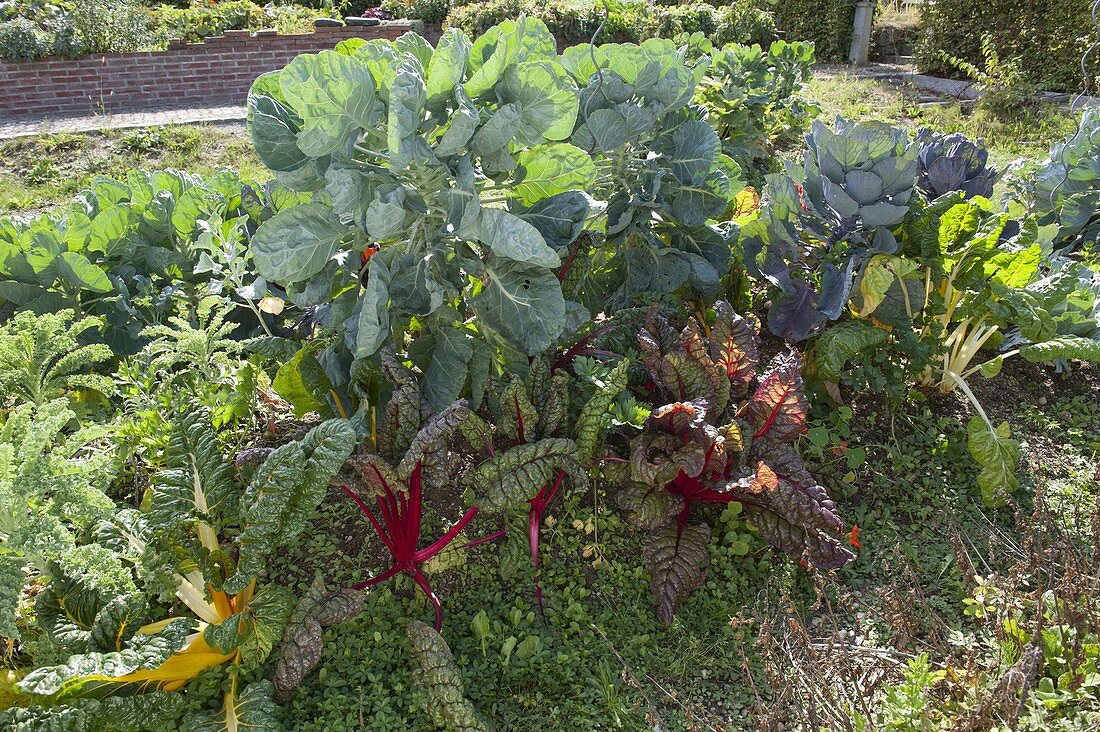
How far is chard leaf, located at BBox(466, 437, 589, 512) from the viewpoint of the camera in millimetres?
1848

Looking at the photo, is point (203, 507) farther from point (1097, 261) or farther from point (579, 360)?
point (1097, 261)

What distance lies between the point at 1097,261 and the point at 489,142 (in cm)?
272

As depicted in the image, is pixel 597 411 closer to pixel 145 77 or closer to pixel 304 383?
pixel 304 383

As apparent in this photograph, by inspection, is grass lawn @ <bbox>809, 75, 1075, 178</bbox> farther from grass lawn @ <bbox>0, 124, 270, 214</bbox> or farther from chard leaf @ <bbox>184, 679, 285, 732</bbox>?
chard leaf @ <bbox>184, 679, 285, 732</bbox>

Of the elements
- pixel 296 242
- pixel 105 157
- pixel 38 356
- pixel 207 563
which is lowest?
pixel 207 563

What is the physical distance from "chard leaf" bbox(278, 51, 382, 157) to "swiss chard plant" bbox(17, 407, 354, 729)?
652 millimetres

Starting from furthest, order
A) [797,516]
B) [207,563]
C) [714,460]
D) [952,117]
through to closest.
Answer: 1. [952,117]
2. [714,460]
3. [797,516]
4. [207,563]

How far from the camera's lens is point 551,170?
1952 millimetres

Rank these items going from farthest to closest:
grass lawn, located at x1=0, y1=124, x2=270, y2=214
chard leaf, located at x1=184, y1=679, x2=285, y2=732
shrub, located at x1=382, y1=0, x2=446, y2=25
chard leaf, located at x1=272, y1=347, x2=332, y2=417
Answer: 1. shrub, located at x1=382, y1=0, x2=446, y2=25
2. grass lawn, located at x1=0, y1=124, x2=270, y2=214
3. chard leaf, located at x1=272, y1=347, x2=332, y2=417
4. chard leaf, located at x1=184, y1=679, x2=285, y2=732

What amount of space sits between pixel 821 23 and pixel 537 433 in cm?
1123

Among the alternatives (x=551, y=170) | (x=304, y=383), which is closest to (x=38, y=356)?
(x=304, y=383)

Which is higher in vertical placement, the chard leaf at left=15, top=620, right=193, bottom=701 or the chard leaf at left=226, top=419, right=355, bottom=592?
the chard leaf at left=226, top=419, right=355, bottom=592

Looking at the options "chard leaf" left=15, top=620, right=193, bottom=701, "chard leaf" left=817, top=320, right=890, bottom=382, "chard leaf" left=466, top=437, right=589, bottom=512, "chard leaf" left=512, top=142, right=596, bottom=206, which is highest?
"chard leaf" left=512, top=142, right=596, bottom=206

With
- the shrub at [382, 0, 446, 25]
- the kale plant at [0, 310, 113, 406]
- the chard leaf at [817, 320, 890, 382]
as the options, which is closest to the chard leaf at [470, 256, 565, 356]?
the chard leaf at [817, 320, 890, 382]
